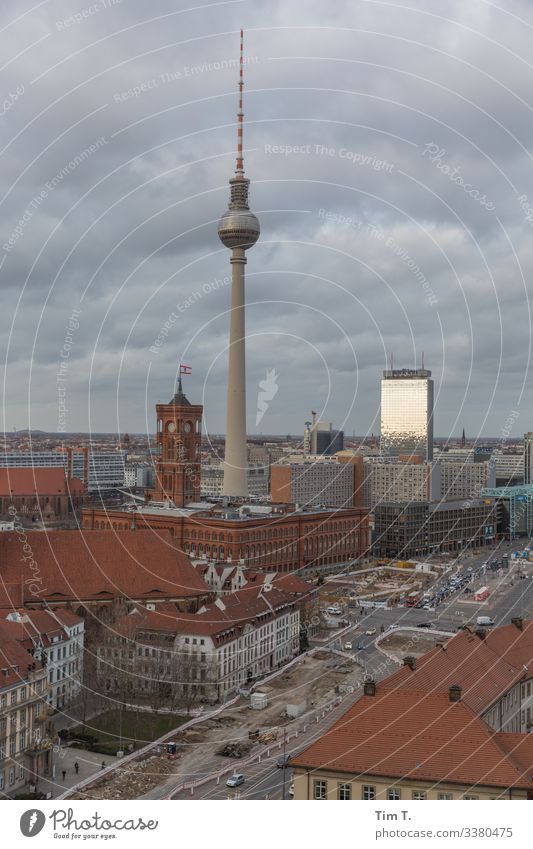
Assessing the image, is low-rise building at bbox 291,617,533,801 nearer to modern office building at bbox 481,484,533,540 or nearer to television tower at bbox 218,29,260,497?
television tower at bbox 218,29,260,497

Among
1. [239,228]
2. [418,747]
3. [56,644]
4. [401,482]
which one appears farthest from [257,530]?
[401,482]

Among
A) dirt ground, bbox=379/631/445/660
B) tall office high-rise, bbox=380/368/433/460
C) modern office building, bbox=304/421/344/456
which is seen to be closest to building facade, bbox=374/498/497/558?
dirt ground, bbox=379/631/445/660

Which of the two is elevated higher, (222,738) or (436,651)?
(436,651)

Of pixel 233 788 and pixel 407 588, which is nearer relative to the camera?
pixel 233 788

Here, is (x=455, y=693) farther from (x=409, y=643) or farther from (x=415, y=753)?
(x=409, y=643)

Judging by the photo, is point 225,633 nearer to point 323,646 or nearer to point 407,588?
point 323,646

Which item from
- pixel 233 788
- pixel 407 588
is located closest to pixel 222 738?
pixel 233 788
